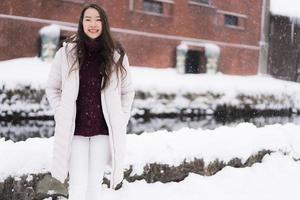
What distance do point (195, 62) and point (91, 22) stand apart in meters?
19.5

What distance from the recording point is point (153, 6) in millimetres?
19625

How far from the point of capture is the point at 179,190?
4230 millimetres

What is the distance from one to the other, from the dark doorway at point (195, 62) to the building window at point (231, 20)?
2.35 meters

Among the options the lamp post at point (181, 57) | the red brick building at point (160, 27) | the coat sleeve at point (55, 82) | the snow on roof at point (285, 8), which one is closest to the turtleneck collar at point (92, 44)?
the coat sleeve at point (55, 82)

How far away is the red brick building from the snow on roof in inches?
83.7

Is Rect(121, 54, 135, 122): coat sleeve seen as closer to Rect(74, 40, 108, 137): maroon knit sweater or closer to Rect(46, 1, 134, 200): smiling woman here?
Rect(46, 1, 134, 200): smiling woman

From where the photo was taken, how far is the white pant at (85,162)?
2.80 meters

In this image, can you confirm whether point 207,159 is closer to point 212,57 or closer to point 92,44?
point 92,44

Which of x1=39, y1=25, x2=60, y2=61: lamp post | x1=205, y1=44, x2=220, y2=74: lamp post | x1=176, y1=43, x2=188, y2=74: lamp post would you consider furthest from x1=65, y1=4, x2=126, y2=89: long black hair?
x1=205, y1=44, x2=220, y2=74: lamp post

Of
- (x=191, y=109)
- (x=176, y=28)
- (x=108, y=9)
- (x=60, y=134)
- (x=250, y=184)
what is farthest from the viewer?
(x=176, y=28)

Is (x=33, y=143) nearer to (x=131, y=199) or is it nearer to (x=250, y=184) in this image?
(x=131, y=199)

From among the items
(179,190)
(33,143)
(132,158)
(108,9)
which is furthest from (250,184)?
(108,9)

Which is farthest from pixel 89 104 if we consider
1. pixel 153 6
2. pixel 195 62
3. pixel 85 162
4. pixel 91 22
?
pixel 195 62

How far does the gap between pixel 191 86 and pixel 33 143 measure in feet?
36.5
